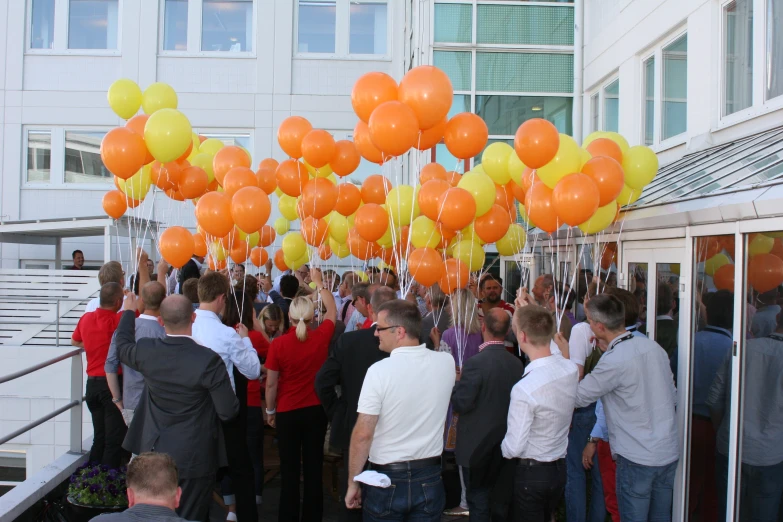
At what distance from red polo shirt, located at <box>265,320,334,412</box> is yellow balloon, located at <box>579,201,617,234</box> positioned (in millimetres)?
2395

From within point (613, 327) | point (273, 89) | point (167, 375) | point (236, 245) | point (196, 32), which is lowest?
point (167, 375)

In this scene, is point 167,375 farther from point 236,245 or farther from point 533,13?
point 533,13

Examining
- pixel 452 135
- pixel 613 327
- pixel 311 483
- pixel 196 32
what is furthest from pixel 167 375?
pixel 196 32

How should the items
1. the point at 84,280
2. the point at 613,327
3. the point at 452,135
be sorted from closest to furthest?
the point at 613,327
the point at 452,135
the point at 84,280

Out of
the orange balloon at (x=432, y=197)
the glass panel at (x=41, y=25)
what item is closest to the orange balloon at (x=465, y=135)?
the orange balloon at (x=432, y=197)

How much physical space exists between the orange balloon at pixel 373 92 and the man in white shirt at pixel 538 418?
2361 mm

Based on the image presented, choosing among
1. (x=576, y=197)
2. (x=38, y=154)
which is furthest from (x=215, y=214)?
(x=38, y=154)

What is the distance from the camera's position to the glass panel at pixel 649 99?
8352mm

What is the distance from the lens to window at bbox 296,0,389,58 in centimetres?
1555

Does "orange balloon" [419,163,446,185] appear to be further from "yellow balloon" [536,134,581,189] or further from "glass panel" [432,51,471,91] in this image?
"glass panel" [432,51,471,91]

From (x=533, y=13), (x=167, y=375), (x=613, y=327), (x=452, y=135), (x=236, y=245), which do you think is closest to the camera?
(x=167, y=375)

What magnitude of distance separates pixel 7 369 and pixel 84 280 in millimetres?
1956

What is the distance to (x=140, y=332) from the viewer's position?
4.77m

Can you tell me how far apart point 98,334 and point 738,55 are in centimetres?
633
